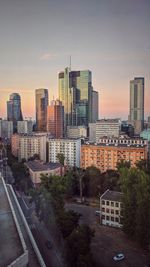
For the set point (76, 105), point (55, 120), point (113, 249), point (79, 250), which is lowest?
point (113, 249)

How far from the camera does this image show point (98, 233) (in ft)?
11.5

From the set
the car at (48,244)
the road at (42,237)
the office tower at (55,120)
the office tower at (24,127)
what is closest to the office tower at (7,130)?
the office tower at (24,127)

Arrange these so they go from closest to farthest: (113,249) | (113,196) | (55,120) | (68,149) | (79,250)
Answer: (79,250) < (113,249) < (113,196) < (68,149) < (55,120)

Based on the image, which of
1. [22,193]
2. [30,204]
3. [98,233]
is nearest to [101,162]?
[22,193]

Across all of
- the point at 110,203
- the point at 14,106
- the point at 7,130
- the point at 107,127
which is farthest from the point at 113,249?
Answer: the point at 107,127

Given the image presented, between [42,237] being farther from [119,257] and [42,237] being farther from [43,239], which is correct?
[119,257]

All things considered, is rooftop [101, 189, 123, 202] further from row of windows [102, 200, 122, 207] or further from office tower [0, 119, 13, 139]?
office tower [0, 119, 13, 139]

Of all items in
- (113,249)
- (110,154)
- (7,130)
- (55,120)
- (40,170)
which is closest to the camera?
(113,249)

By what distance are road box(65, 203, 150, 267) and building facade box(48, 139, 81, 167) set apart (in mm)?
4115

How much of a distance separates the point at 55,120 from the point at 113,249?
821 cm

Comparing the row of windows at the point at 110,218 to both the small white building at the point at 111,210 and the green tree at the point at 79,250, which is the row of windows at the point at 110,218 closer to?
the small white building at the point at 111,210

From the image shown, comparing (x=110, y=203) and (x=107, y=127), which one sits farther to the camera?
(x=107, y=127)

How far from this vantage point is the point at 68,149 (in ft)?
26.3

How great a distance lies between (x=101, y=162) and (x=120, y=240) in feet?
11.5
